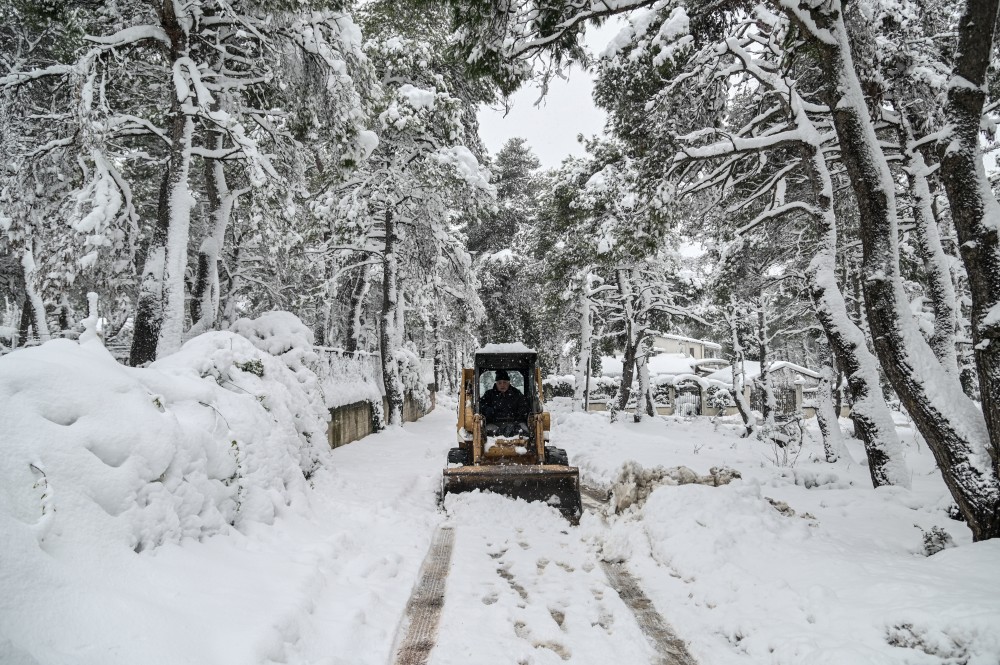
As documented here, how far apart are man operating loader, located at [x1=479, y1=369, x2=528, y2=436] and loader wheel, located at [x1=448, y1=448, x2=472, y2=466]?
3.69 feet

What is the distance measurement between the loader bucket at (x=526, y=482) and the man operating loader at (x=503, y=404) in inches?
84.6

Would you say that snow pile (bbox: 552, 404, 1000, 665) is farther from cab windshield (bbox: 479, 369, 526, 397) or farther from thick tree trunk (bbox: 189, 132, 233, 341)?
thick tree trunk (bbox: 189, 132, 233, 341)

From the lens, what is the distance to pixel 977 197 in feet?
13.9

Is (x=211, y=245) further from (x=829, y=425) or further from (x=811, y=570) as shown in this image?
(x=829, y=425)

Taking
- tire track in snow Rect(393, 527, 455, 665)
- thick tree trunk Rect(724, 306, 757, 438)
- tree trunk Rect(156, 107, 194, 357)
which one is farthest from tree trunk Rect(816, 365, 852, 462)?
tree trunk Rect(156, 107, 194, 357)

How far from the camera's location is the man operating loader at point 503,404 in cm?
951

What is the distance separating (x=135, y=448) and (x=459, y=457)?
17.1 ft

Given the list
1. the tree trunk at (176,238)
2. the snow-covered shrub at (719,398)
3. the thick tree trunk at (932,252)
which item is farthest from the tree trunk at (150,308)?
the snow-covered shrub at (719,398)

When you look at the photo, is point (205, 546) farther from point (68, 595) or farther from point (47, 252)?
point (47, 252)

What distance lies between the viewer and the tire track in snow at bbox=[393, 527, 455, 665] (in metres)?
3.46

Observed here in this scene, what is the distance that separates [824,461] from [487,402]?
7922 millimetres

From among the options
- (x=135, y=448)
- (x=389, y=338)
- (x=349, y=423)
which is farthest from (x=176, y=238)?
(x=389, y=338)

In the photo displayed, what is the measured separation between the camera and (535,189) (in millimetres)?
28406

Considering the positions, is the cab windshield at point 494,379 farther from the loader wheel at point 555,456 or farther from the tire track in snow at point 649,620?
the tire track in snow at point 649,620
